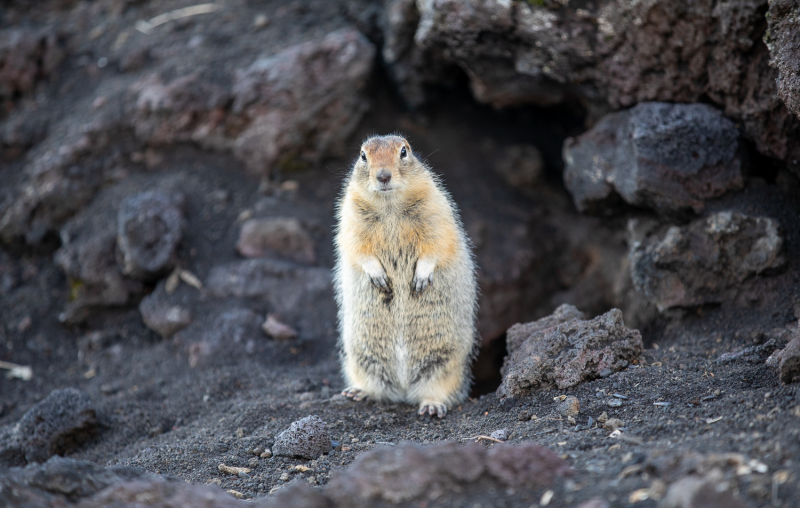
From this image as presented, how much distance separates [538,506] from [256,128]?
22.3 feet

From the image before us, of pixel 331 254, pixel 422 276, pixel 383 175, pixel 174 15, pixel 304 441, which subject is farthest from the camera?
pixel 174 15

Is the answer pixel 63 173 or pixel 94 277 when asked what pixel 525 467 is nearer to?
pixel 94 277

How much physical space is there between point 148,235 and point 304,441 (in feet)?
13.5

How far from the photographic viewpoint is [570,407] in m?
4.76

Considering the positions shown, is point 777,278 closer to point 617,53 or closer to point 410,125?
point 617,53

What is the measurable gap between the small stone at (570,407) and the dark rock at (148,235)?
5345 millimetres

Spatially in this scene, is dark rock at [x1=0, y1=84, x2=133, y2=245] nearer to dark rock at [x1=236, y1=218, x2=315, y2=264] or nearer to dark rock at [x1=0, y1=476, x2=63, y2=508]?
dark rock at [x1=236, y1=218, x2=315, y2=264]

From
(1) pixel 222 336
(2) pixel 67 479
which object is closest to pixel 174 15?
(1) pixel 222 336

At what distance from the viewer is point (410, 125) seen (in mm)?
9508

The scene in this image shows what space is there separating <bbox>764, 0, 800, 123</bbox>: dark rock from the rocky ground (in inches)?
1.0

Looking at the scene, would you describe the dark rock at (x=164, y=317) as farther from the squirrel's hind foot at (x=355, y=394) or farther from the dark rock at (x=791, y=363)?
the dark rock at (x=791, y=363)

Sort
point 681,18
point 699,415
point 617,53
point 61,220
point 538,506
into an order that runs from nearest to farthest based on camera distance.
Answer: point 538,506, point 699,415, point 681,18, point 617,53, point 61,220

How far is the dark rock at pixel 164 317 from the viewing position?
24.9 ft

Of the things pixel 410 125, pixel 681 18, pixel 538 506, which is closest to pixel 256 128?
pixel 410 125
